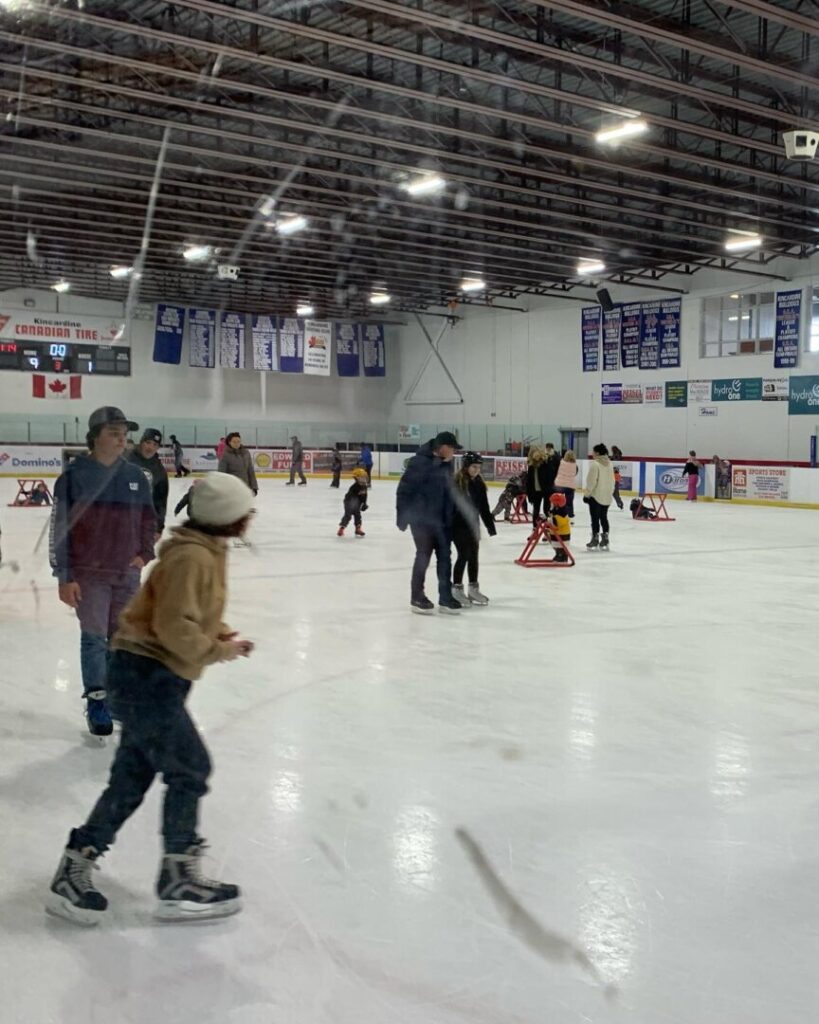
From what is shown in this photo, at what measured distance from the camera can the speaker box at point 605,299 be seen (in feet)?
98.3

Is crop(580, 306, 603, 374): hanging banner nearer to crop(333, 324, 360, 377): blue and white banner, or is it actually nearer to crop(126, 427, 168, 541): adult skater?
crop(333, 324, 360, 377): blue and white banner

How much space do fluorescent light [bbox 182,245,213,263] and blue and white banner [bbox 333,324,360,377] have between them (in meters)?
11.0

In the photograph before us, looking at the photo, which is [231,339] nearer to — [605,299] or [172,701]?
[605,299]

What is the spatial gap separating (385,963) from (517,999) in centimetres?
35

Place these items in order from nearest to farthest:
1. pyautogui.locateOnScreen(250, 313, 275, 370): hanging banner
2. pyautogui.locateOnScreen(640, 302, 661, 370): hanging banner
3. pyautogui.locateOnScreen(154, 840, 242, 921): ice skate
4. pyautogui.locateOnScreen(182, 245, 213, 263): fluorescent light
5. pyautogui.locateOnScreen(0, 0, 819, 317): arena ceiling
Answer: pyautogui.locateOnScreen(154, 840, 242, 921): ice skate → pyautogui.locateOnScreen(0, 0, 819, 317): arena ceiling → pyautogui.locateOnScreen(182, 245, 213, 263): fluorescent light → pyautogui.locateOnScreen(640, 302, 661, 370): hanging banner → pyautogui.locateOnScreen(250, 313, 275, 370): hanging banner

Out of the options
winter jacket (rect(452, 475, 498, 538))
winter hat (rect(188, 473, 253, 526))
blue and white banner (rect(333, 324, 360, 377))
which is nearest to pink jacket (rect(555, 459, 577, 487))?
winter jacket (rect(452, 475, 498, 538))

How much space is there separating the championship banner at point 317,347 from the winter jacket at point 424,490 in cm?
2632

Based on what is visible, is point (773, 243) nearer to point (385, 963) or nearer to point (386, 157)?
point (386, 157)

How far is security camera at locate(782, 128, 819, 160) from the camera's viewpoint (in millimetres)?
13516

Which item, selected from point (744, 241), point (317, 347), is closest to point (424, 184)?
point (744, 241)

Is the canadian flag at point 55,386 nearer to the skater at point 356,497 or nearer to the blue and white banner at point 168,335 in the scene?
the blue and white banner at point 168,335

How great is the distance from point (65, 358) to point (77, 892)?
3205cm

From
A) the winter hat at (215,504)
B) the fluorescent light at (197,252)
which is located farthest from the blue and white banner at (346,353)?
the winter hat at (215,504)


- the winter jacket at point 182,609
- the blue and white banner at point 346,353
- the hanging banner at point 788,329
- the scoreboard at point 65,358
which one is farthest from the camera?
the blue and white banner at point 346,353
